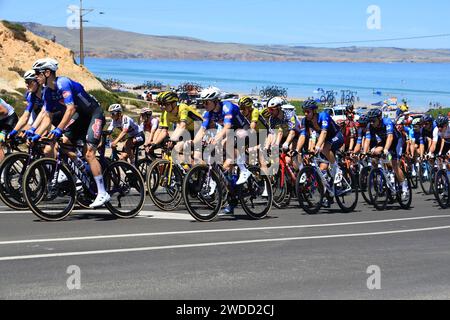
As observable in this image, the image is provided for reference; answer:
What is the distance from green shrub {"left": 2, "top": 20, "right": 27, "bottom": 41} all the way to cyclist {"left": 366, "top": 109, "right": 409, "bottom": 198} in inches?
1742

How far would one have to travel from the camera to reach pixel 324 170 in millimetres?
14117

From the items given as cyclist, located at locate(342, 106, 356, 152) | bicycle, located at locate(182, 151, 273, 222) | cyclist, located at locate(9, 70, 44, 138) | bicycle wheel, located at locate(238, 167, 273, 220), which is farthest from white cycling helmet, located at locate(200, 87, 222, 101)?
cyclist, located at locate(342, 106, 356, 152)

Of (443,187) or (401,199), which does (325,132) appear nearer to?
(401,199)

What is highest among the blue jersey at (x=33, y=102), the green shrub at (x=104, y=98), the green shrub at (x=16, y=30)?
the green shrub at (x=16, y=30)

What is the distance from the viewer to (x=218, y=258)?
8664 mm

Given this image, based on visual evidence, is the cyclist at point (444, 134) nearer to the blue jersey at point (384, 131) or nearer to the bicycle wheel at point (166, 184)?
the blue jersey at point (384, 131)

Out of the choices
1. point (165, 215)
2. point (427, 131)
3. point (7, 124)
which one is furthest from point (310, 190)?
point (427, 131)

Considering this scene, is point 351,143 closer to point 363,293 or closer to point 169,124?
point 169,124

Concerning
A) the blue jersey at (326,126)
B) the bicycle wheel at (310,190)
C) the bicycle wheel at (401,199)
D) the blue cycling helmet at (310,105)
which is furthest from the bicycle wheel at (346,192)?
the blue cycling helmet at (310,105)

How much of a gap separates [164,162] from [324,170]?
2962 millimetres

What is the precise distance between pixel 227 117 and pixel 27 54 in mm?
44202

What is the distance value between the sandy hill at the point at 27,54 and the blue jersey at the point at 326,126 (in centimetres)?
3599

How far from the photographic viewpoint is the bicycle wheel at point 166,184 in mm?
13367

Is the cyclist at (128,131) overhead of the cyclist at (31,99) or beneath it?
beneath
